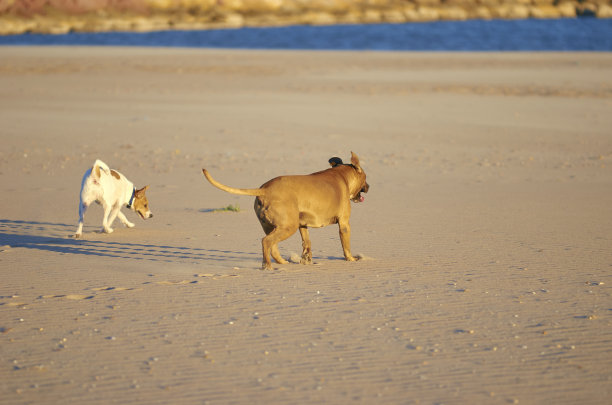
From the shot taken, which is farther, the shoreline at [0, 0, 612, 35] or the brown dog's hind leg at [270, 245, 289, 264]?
the shoreline at [0, 0, 612, 35]

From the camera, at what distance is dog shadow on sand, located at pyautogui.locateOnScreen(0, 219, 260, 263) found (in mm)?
10508

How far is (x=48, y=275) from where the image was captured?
9.50 meters

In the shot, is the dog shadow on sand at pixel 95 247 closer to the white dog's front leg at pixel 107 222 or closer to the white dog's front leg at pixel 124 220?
the white dog's front leg at pixel 107 222

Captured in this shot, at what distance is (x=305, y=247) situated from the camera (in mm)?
9984

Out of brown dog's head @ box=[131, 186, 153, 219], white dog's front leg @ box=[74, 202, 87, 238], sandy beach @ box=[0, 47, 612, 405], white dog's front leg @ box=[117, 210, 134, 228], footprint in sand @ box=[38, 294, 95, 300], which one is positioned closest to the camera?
sandy beach @ box=[0, 47, 612, 405]

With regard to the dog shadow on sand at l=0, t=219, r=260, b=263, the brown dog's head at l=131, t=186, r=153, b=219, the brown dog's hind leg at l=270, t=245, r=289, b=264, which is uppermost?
the brown dog's head at l=131, t=186, r=153, b=219

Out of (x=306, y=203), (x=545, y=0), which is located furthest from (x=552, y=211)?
(x=545, y=0)

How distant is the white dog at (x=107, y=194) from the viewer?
1137 centimetres

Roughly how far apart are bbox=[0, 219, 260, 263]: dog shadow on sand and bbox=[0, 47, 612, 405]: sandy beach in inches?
2.4

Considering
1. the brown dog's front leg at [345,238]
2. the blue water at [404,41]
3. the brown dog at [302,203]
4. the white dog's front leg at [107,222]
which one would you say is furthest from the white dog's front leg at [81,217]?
the blue water at [404,41]

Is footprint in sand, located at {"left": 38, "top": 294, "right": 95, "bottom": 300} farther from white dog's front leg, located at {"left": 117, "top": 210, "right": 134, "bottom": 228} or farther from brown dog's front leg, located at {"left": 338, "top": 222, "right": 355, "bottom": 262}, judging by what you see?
white dog's front leg, located at {"left": 117, "top": 210, "right": 134, "bottom": 228}

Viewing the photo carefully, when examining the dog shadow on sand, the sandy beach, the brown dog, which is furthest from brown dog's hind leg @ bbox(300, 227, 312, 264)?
the dog shadow on sand

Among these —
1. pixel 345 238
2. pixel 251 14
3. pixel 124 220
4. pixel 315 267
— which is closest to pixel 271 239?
pixel 315 267

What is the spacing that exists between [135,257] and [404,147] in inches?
433
